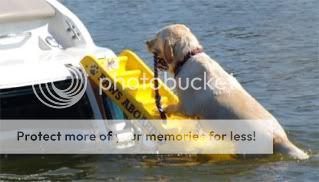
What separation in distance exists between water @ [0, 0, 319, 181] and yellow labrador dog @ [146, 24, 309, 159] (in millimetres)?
374

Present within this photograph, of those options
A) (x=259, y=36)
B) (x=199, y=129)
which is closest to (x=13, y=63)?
(x=199, y=129)

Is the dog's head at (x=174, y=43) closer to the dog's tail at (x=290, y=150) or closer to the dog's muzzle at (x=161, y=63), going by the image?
the dog's muzzle at (x=161, y=63)

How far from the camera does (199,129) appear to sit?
27.3 ft

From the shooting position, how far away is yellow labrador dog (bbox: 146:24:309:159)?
814 centimetres

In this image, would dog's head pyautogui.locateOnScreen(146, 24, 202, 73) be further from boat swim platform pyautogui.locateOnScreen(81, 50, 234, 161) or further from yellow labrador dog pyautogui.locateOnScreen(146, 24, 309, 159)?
boat swim platform pyautogui.locateOnScreen(81, 50, 234, 161)

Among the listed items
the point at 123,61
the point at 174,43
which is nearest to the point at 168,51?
the point at 174,43

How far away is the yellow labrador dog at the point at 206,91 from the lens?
26.7 ft

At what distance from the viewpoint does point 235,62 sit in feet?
42.7

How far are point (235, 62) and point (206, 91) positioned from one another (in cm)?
484

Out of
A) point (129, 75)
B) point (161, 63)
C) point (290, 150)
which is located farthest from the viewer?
point (129, 75)

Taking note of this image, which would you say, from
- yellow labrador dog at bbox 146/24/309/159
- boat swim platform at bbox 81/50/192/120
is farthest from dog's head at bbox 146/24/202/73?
boat swim platform at bbox 81/50/192/120

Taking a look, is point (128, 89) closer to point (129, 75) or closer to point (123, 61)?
point (129, 75)

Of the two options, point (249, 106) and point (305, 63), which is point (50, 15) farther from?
point (305, 63)

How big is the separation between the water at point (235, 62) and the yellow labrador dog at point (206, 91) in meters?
0.37
